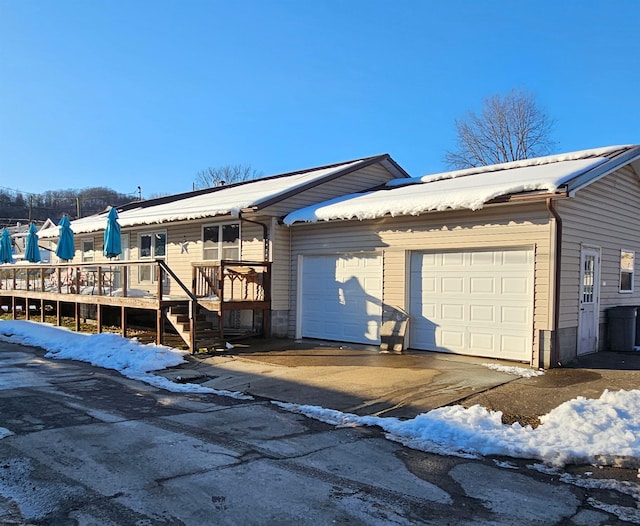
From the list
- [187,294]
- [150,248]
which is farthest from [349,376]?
[150,248]

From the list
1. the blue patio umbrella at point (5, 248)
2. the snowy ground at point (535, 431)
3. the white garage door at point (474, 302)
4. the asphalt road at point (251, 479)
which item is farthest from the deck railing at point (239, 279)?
the blue patio umbrella at point (5, 248)

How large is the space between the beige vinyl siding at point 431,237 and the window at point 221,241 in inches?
70.1

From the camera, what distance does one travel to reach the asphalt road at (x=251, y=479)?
386 centimetres

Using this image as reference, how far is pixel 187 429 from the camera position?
6.10 metres

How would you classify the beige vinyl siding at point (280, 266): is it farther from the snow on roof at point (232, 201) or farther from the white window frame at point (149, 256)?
the white window frame at point (149, 256)

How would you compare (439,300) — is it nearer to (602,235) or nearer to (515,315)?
Result: (515,315)

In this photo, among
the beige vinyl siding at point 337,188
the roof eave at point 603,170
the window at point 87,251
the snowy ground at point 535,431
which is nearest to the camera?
the snowy ground at point 535,431

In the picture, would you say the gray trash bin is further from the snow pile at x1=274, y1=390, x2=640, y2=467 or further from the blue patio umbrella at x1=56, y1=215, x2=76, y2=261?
the blue patio umbrella at x1=56, y1=215, x2=76, y2=261

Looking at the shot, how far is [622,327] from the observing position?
37.3ft

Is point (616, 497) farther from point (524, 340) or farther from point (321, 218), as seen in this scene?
point (321, 218)

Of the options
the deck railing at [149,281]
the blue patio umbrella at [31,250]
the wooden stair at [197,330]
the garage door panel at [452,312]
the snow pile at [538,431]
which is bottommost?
the snow pile at [538,431]

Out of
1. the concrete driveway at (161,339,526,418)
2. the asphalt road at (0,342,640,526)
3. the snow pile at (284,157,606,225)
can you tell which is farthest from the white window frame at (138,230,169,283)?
the asphalt road at (0,342,640,526)

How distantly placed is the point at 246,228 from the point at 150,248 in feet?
16.7

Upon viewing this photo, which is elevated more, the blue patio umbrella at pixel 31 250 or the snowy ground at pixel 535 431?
the blue patio umbrella at pixel 31 250
